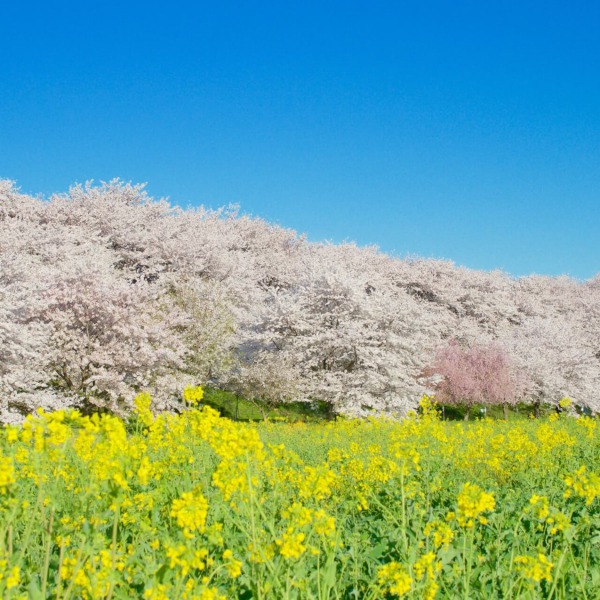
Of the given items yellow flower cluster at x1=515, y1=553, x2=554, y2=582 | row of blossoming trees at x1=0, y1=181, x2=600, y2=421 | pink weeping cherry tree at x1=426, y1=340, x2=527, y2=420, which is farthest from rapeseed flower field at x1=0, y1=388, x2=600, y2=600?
pink weeping cherry tree at x1=426, y1=340, x2=527, y2=420

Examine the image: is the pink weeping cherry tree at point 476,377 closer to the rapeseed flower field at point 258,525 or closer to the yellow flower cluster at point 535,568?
the rapeseed flower field at point 258,525

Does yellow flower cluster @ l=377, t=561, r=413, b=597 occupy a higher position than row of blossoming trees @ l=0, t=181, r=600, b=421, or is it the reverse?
row of blossoming trees @ l=0, t=181, r=600, b=421

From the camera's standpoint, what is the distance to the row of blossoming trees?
76.0 ft

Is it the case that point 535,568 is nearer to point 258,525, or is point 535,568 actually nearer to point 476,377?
point 258,525

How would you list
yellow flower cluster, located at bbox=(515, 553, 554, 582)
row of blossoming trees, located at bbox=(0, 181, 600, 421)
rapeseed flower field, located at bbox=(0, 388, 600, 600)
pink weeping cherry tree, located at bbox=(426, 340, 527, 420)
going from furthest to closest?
pink weeping cherry tree, located at bbox=(426, 340, 527, 420) → row of blossoming trees, located at bbox=(0, 181, 600, 421) → rapeseed flower field, located at bbox=(0, 388, 600, 600) → yellow flower cluster, located at bbox=(515, 553, 554, 582)

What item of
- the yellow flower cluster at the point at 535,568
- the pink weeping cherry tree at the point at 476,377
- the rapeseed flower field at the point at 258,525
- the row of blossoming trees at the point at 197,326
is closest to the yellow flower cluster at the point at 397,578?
the rapeseed flower field at the point at 258,525

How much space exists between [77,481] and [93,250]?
88.7 ft

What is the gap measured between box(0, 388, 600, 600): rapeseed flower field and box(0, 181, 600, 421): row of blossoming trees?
47.6 ft

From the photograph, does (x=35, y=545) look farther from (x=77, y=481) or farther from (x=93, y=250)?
(x=93, y=250)

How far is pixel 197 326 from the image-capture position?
95.6ft

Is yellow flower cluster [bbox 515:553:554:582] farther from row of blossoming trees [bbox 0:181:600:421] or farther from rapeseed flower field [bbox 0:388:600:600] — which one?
row of blossoming trees [bbox 0:181:600:421]

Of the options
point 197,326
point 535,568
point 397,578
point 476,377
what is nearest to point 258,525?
point 397,578

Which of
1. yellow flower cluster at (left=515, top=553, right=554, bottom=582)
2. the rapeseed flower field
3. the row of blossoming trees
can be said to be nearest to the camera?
yellow flower cluster at (left=515, top=553, right=554, bottom=582)

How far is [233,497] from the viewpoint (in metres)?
5.38
